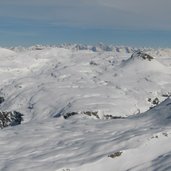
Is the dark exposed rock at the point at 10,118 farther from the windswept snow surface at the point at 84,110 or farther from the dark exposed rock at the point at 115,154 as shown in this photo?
the dark exposed rock at the point at 115,154

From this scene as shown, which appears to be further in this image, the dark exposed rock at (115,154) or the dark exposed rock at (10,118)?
the dark exposed rock at (10,118)

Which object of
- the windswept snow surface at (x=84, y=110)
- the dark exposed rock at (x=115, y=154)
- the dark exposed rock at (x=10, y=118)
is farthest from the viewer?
the dark exposed rock at (x=10, y=118)

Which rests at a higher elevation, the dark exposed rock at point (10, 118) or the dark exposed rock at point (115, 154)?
the dark exposed rock at point (10, 118)

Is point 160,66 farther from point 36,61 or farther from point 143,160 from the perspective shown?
point 143,160

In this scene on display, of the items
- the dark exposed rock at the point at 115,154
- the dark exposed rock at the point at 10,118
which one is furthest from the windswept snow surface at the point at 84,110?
the dark exposed rock at the point at 10,118

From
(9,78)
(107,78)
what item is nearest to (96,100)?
(107,78)

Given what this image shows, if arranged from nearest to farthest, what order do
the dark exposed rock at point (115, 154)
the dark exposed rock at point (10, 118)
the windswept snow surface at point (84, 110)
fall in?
1. the dark exposed rock at point (115, 154)
2. the windswept snow surface at point (84, 110)
3. the dark exposed rock at point (10, 118)
